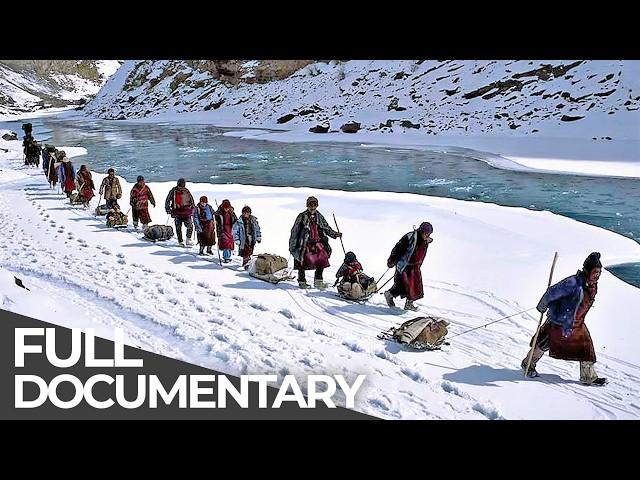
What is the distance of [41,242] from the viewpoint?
10484 millimetres

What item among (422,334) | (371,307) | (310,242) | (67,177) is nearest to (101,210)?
(67,177)

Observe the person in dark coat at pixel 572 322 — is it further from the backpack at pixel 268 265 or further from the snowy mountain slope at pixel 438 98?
the snowy mountain slope at pixel 438 98

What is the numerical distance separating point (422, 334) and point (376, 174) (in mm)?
15996

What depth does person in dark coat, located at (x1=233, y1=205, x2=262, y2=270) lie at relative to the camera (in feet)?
29.6

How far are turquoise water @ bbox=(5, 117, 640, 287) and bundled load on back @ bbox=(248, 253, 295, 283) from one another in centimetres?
566

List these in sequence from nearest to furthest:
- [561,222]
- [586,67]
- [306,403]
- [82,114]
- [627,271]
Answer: [306,403], [627,271], [561,222], [586,67], [82,114]

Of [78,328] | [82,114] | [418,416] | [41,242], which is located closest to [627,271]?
[418,416]

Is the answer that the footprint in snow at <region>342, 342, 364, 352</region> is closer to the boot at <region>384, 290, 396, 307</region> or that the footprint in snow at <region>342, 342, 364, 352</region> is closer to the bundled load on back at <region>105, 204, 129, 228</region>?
the boot at <region>384, 290, 396, 307</region>

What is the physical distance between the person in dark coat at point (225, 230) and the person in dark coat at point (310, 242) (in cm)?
184

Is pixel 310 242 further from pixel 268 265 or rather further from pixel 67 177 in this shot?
pixel 67 177

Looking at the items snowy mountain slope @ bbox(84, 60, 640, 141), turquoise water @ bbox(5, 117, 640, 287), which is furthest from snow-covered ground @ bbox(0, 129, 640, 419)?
snowy mountain slope @ bbox(84, 60, 640, 141)

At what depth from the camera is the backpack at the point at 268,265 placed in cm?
854

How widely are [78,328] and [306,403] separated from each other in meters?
2.99
